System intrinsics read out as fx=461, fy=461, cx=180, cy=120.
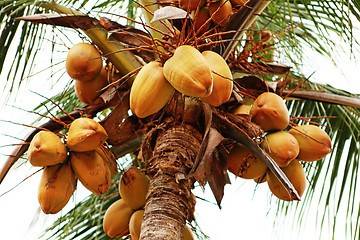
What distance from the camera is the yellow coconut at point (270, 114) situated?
6.02ft

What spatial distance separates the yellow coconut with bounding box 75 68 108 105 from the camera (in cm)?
198

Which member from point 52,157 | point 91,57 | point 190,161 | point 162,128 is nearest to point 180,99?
point 162,128

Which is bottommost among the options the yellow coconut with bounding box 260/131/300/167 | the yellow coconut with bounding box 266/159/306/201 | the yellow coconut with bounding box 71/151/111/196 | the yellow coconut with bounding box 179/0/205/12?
the yellow coconut with bounding box 266/159/306/201

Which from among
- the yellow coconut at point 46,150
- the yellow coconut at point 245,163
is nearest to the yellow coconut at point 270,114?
the yellow coconut at point 245,163

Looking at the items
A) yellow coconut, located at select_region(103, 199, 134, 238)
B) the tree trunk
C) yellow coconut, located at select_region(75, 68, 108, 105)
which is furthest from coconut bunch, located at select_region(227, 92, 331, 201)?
yellow coconut, located at select_region(75, 68, 108, 105)

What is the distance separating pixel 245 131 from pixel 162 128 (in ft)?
1.09

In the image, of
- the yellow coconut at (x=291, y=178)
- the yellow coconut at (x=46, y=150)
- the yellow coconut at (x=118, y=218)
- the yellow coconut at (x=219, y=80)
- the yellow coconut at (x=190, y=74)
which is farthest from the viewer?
the yellow coconut at (x=118, y=218)

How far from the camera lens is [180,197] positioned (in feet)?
5.34

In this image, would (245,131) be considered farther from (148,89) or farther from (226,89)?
(148,89)

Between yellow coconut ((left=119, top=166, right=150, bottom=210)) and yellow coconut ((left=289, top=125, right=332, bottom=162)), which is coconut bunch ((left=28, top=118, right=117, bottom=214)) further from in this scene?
yellow coconut ((left=289, top=125, right=332, bottom=162))

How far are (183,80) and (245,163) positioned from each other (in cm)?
61

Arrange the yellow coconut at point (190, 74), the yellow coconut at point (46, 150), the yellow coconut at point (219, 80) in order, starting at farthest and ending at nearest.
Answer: the yellow coconut at point (46, 150) → the yellow coconut at point (219, 80) → the yellow coconut at point (190, 74)

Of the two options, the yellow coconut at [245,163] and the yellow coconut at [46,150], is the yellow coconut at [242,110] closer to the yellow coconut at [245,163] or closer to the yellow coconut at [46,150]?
the yellow coconut at [245,163]

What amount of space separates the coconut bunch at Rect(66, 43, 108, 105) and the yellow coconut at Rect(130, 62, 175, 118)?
0.38 m
